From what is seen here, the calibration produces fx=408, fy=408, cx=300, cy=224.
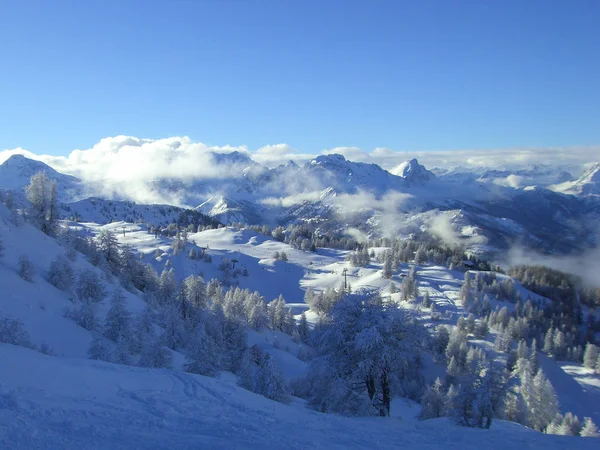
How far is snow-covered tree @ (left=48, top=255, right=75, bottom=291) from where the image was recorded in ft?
181

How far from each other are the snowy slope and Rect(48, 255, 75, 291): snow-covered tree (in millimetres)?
37089

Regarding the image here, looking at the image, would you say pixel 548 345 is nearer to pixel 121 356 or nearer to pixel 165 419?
pixel 121 356

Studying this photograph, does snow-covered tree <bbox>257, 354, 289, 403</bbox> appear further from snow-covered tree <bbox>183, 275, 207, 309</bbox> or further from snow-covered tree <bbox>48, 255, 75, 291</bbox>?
snow-covered tree <bbox>183, 275, 207, 309</bbox>

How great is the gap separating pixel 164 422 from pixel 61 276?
49.3m

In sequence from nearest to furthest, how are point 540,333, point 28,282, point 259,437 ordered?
point 259,437
point 28,282
point 540,333

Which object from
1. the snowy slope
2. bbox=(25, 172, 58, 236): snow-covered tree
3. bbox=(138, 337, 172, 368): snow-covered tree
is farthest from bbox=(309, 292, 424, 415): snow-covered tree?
bbox=(25, 172, 58, 236): snow-covered tree

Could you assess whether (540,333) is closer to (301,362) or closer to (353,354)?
(301,362)

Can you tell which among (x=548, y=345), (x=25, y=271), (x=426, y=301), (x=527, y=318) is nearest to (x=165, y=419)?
(x=25, y=271)

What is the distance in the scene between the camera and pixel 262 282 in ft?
600

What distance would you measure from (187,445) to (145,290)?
76.5 m

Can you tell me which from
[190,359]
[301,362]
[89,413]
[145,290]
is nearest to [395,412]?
[301,362]

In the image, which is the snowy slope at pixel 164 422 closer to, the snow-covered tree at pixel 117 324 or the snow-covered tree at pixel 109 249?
the snow-covered tree at pixel 117 324

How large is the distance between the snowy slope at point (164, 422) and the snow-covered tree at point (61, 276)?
37089 millimetres

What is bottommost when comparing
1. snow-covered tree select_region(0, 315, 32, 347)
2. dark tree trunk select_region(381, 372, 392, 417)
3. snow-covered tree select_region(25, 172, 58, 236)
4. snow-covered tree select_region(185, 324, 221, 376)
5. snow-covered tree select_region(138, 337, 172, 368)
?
snow-covered tree select_region(185, 324, 221, 376)
